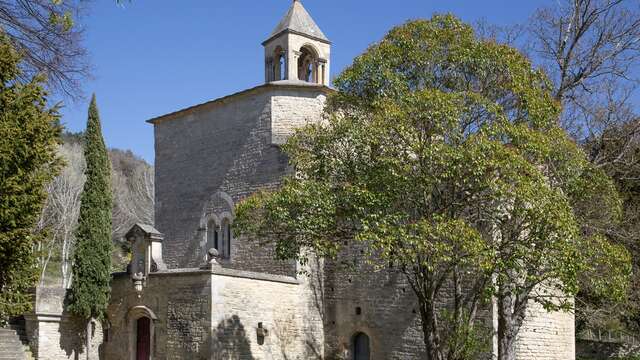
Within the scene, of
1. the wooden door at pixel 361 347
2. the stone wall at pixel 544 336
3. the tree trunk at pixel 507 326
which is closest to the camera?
the tree trunk at pixel 507 326

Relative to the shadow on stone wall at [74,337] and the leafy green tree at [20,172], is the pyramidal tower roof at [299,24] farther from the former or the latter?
the leafy green tree at [20,172]

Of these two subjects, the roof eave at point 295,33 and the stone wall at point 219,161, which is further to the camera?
the roof eave at point 295,33

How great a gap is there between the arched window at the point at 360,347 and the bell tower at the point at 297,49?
9146 millimetres

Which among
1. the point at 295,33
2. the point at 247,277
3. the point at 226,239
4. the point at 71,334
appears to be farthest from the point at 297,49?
the point at 71,334

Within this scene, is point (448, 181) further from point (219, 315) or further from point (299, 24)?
point (299, 24)

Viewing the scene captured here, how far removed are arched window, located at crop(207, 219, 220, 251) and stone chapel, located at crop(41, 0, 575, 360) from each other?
4 centimetres

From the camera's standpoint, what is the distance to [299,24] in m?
25.0

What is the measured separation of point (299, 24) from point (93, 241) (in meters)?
10.3

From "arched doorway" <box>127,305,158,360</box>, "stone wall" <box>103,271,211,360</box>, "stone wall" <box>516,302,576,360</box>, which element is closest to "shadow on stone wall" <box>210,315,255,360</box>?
"stone wall" <box>103,271,211,360</box>

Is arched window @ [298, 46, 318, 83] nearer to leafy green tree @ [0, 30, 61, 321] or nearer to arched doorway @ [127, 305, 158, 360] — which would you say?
arched doorway @ [127, 305, 158, 360]

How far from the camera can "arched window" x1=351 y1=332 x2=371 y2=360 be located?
70.0ft

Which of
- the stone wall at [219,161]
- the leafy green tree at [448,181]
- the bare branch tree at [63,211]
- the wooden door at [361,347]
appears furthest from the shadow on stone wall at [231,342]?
the bare branch tree at [63,211]

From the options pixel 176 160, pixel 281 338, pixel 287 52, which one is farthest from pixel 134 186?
pixel 281 338

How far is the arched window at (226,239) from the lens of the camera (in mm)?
24297
